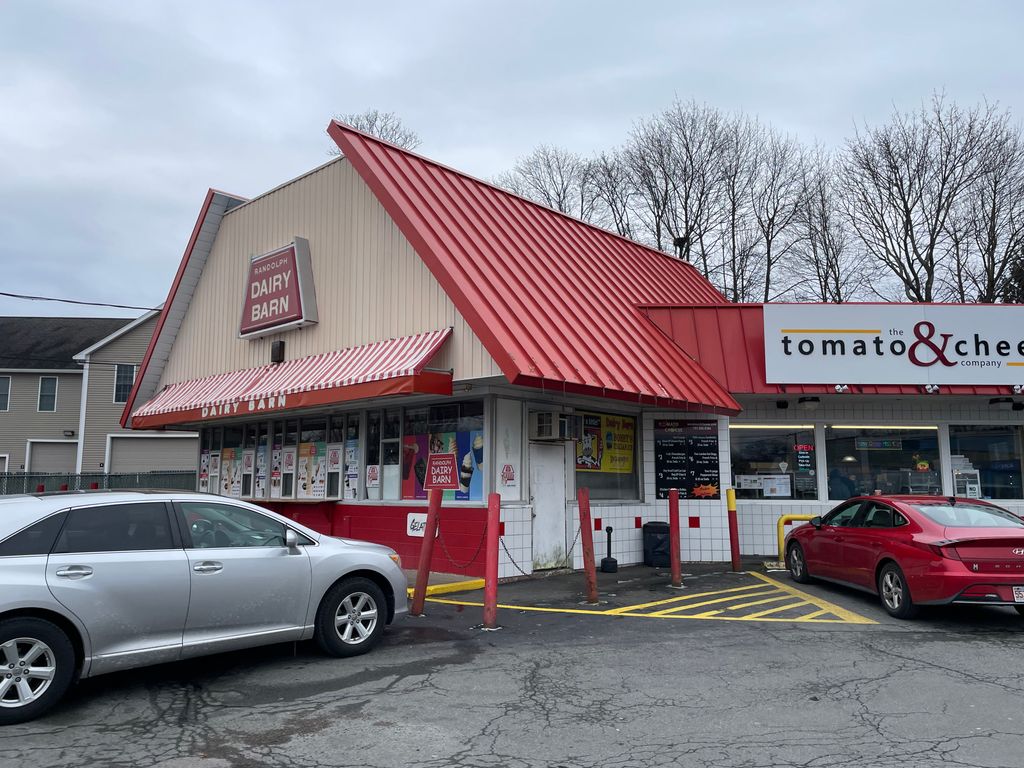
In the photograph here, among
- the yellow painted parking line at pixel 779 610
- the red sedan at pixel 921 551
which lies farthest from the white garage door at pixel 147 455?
the red sedan at pixel 921 551

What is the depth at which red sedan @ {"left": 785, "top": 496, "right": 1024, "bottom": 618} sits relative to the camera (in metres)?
8.41

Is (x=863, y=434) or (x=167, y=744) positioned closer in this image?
(x=167, y=744)

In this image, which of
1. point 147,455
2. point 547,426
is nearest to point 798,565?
point 547,426

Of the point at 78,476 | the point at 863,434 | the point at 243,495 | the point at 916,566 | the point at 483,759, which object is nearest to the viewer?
the point at 483,759

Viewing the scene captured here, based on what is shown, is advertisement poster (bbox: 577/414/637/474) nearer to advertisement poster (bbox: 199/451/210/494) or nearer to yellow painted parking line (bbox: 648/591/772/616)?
yellow painted parking line (bbox: 648/591/772/616)

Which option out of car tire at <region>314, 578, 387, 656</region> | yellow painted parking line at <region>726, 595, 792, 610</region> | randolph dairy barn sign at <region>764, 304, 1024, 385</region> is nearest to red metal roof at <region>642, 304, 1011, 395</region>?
randolph dairy barn sign at <region>764, 304, 1024, 385</region>

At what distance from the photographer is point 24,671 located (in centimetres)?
552

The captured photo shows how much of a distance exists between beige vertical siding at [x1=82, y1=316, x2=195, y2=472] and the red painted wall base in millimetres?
22793

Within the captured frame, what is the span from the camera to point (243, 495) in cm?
1689

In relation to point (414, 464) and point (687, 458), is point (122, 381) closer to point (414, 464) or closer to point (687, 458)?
point (414, 464)

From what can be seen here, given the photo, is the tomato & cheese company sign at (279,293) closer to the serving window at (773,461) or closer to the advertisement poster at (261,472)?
the advertisement poster at (261,472)

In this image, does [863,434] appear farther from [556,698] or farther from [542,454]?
[556,698]

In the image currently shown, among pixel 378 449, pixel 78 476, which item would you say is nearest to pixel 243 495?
pixel 378 449

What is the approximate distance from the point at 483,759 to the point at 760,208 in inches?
1385
